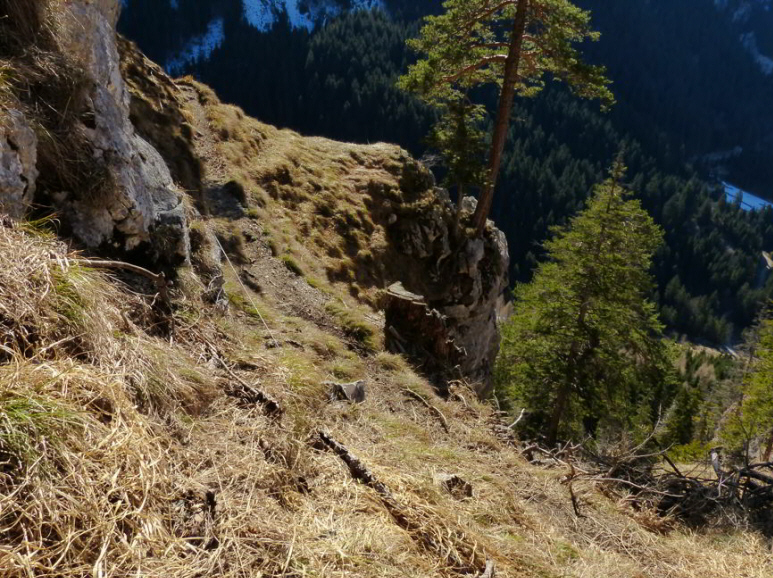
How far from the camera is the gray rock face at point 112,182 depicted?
5.00 meters

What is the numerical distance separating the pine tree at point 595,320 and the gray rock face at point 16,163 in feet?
48.7

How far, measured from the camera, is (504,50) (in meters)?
14.4

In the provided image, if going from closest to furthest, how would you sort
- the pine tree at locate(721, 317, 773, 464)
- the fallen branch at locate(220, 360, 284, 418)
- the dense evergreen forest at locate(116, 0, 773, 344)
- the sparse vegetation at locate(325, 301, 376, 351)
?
the fallen branch at locate(220, 360, 284, 418), the sparse vegetation at locate(325, 301, 376, 351), the pine tree at locate(721, 317, 773, 464), the dense evergreen forest at locate(116, 0, 773, 344)

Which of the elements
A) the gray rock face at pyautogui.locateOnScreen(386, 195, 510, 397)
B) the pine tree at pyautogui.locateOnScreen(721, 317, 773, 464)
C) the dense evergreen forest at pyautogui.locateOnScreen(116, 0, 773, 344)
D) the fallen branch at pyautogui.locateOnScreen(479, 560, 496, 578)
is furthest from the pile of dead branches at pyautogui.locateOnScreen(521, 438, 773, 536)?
the dense evergreen forest at pyautogui.locateOnScreen(116, 0, 773, 344)

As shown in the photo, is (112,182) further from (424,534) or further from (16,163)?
(424,534)

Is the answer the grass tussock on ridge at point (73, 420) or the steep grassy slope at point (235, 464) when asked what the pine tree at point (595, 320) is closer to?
the steep grassy slope at point (235, 464)

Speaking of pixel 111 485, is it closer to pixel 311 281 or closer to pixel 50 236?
pixel 50 236

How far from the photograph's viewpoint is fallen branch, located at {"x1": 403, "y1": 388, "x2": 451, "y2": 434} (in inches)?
264

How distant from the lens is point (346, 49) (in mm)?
130000

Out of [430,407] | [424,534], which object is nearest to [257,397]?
[424,534]

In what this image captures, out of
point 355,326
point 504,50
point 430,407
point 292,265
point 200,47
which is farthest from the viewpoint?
point 200,47

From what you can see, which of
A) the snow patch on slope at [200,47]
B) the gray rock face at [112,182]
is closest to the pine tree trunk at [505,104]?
the gray rock face at [112,182]

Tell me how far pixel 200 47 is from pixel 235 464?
519 ft

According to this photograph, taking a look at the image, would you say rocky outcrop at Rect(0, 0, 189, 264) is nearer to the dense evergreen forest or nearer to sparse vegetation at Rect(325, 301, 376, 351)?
sparse vegetation at Rect(325, 301, 376, 351)
